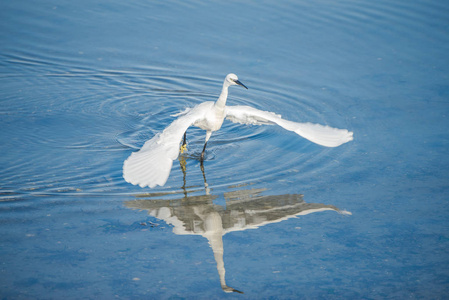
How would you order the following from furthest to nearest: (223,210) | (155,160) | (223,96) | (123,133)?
1. (123,133)
2. (223,96)
3. (223,210)
4. (155,160)

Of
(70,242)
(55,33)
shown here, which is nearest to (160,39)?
(55,33)

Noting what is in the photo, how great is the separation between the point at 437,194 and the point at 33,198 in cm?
545

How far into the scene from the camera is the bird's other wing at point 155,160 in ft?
21.9

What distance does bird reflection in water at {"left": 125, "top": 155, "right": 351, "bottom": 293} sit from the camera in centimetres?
685

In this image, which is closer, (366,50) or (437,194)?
(437,194)

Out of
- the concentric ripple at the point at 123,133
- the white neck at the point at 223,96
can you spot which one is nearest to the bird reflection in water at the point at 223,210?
the concentric ripple at the point at 123,133

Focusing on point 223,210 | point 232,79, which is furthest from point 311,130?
point 223,210

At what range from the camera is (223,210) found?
7293 mm

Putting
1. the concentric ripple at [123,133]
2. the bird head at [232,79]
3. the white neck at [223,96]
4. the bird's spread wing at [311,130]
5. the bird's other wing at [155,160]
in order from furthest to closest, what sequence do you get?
the white neck at [223,96]
the bird head at [232,79]
the concentric ripple at [123,133]
the bird's spread wing at [311,130]
the bird's other wing at [155,160]

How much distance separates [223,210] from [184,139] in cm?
242

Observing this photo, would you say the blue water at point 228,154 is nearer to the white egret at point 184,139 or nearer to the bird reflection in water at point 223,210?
the bird reflection in water at point 223,210

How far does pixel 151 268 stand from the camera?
599 cm

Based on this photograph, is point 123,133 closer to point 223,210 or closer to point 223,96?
point 223,96

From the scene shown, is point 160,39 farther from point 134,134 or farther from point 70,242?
point 70,242
